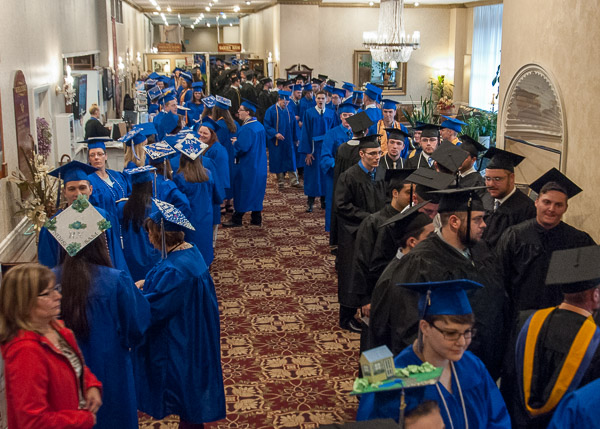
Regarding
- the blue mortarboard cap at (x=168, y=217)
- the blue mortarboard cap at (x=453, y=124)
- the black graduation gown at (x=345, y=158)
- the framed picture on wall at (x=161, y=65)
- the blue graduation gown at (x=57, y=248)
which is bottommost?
the blue graduation gown at (x=57, y=248)

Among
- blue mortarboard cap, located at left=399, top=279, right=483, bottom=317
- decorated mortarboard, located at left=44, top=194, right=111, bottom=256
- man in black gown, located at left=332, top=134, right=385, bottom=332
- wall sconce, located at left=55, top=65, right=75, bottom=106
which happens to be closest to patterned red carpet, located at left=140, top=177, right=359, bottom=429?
man in black gown, located at left=332, top=134, right=385, bottom=332

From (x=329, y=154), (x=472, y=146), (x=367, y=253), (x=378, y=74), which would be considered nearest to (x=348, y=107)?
(x=329, y=154)

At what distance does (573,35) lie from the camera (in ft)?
18.9

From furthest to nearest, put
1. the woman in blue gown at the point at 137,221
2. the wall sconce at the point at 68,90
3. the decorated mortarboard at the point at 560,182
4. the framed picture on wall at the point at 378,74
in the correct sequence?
the framed picture on wall at the point at 378,74
the wall sconce at the point at 68,90
the woman in blue gown at the point at 137,221
the decorated mortarboard at the point at 560,182

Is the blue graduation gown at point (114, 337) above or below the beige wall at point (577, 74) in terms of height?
below

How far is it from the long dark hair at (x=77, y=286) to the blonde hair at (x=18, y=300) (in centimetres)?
54

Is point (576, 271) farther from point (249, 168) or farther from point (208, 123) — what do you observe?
point (249, 168)

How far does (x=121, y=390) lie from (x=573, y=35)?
14.8 ft

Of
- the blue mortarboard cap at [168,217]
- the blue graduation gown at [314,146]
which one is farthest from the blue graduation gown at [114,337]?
the blue graduation gown at [314,146]

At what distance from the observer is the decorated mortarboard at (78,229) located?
3500 mm

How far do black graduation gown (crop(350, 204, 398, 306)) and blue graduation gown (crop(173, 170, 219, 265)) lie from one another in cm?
248

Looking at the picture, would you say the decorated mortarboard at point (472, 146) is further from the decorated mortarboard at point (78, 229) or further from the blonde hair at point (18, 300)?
the blonde hair at point (18, 300)

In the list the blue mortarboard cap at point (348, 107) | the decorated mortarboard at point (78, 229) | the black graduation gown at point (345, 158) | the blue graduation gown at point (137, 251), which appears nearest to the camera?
the decorated mortarboard at point (78, 229)

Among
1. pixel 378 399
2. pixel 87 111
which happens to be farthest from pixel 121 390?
pixel 87 111
